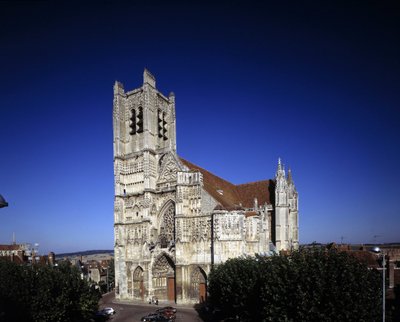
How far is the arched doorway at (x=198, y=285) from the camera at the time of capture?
39.9m

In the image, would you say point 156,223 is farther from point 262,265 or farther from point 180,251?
point 262,265

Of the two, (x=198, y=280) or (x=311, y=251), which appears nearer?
(x=311, y=251)

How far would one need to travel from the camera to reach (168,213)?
147 feet

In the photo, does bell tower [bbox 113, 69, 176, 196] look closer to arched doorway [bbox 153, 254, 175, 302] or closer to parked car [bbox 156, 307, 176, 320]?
arched doorway [bbox 153, 254, 175, 302]

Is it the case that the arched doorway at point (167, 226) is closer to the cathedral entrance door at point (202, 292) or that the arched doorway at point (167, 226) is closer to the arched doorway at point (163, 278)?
the arched doorway at point (163, 278)

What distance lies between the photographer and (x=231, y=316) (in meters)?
28.7

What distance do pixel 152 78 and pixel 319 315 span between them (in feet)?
132

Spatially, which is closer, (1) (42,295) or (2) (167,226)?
(1) (42,295)

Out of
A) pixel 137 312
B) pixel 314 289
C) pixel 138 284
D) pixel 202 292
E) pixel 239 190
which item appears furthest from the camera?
pixel 239 190

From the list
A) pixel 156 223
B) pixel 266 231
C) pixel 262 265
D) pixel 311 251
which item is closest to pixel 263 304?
pixel 262 265

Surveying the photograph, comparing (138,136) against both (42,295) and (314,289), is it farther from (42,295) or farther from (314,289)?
(314,289)

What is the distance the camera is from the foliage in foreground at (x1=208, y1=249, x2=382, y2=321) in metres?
18.0

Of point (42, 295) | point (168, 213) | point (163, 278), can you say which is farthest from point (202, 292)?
point (42, 295)

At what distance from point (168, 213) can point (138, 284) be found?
35.6 ft
